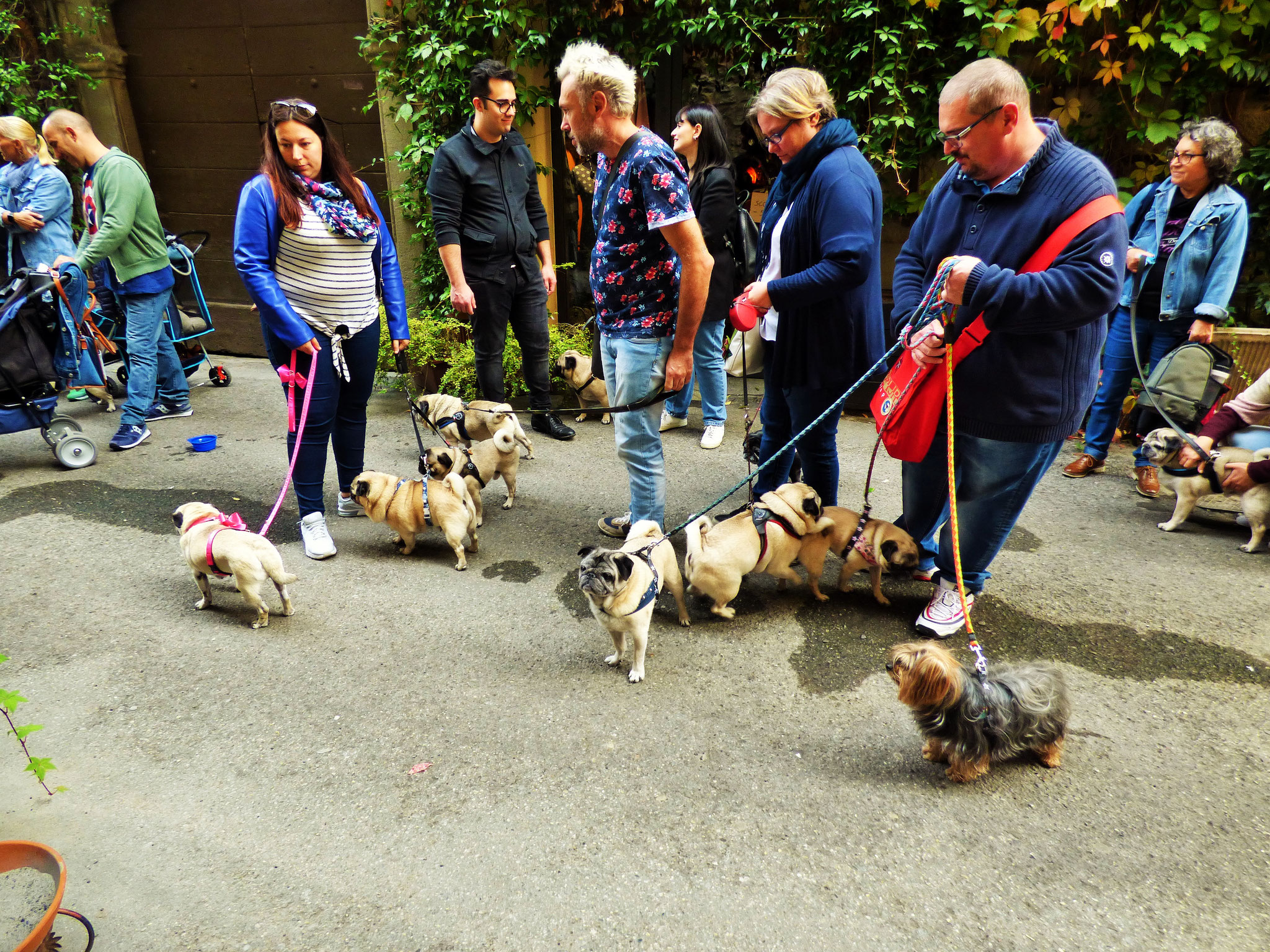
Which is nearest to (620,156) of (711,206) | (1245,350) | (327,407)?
(711,206)

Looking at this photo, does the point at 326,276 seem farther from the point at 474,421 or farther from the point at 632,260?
the point at 632,260

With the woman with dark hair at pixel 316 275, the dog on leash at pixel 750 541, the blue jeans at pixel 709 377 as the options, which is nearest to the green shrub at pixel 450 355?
the blue jeans at pixel 709 377

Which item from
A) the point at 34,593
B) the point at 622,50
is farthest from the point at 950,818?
the point at 622,50

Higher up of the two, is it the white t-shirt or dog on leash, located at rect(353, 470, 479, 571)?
the white t-shirt

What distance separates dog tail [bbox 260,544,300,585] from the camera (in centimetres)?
333

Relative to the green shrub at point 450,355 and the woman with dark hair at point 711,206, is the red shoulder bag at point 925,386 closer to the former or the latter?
the woman with dark hair at point 711,206

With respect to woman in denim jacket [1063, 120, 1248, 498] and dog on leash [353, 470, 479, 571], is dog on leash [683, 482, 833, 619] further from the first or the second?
woman in denim jacket [1063, 120, 1248, 498]

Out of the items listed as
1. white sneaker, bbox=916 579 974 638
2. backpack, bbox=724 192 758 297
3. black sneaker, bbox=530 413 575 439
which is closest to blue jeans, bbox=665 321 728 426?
backpack, bbox=724 192 758 297

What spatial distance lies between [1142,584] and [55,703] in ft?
16.3

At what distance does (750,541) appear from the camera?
3.31m

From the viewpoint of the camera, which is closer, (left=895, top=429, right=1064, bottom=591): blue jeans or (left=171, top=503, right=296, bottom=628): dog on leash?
(left=895, top=429, right=1064, bottom=591): blue jeans

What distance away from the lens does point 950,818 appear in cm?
240

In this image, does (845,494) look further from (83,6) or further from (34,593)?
(83,6)

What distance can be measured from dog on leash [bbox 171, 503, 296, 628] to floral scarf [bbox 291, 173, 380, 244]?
148 cm
